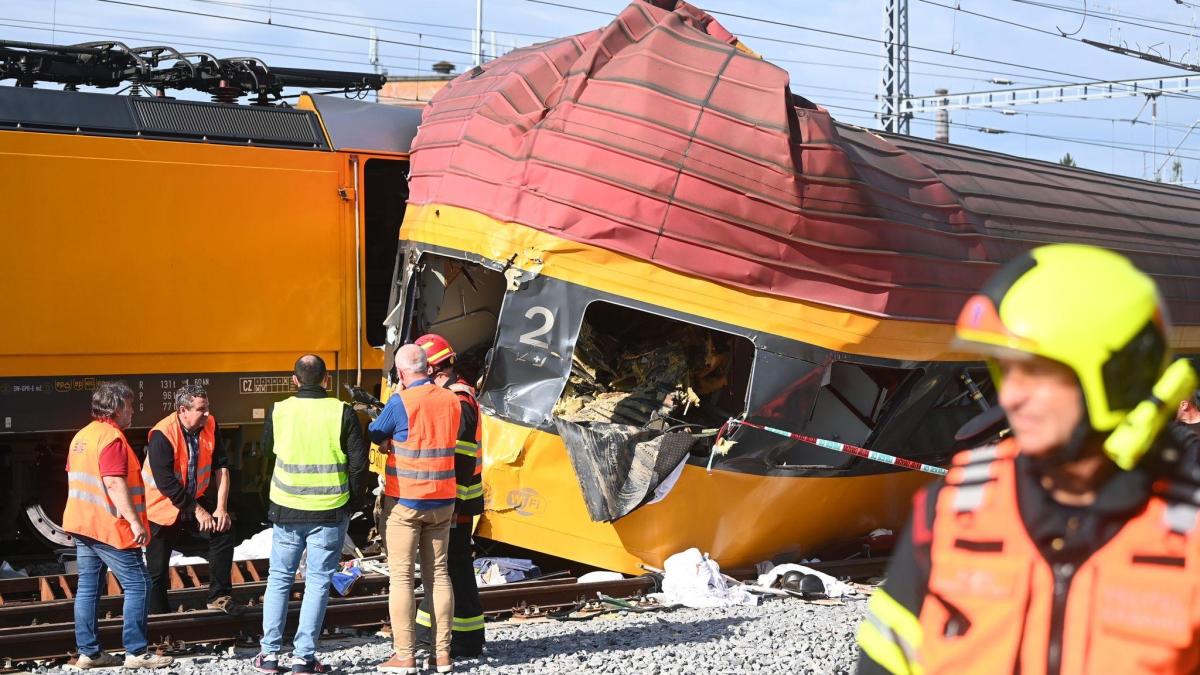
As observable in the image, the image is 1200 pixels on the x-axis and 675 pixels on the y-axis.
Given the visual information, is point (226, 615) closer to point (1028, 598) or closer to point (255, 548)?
point (255, 548)

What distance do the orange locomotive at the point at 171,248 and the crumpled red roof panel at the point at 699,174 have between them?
1.30 metres

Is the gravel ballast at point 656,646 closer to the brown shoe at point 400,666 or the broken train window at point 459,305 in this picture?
the brown shoe at point 400,666

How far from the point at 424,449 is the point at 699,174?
2541 millimetres

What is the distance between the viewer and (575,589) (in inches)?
316

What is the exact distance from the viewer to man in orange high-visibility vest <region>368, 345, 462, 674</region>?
6195 mm

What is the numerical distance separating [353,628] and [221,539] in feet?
3.14

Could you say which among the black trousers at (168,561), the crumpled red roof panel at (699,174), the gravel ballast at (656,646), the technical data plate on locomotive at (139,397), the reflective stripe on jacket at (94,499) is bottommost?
the gravel ballast at (656,646)

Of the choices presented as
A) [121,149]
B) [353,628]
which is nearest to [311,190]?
[121,149]

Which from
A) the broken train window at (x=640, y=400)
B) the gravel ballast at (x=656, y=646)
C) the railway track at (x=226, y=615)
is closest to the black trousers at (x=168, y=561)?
the railway track at (x=226, y=615)

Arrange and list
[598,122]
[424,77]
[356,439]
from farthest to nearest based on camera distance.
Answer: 1. [424,77]
2. [598,122]
3. [356,439]

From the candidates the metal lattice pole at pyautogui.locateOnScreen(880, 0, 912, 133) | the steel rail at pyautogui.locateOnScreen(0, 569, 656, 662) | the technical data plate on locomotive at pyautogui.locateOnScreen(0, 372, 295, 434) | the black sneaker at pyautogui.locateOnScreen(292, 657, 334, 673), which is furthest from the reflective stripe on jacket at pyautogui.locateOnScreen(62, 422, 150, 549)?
the metal lattice pole at pyautogui.locateOnScreen(880, 0, 912, 133)

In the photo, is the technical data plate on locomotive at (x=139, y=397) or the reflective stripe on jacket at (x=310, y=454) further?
the technical data plate on locomotive at (x=139, y=397)

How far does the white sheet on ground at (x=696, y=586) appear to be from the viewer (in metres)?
7.82

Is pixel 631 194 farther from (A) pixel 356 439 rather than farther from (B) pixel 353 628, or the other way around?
(B) pixel 353 628
